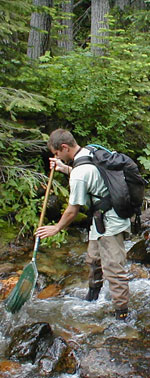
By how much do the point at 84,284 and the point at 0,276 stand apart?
1378mm

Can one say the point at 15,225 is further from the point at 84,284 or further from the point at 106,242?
the point at 106,242

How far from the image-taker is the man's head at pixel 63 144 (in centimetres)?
398

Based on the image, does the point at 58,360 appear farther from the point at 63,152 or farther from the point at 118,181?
the point at 63,152

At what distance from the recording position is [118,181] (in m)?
3.96

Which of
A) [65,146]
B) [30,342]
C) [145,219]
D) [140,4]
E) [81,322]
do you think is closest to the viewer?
[30,342]

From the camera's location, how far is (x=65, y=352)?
384 cm

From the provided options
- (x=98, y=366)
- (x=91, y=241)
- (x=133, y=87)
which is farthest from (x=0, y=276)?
(x=133, y=87)

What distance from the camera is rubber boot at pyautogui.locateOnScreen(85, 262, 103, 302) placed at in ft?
Answer: 15.9

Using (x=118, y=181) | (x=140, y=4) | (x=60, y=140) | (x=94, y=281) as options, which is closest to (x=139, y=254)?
(x=94, y=281)

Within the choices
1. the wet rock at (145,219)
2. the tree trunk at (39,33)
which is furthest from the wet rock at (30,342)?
the tree trunk at (39,33)

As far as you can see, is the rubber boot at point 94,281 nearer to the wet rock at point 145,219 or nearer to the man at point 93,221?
the man at point 93,221

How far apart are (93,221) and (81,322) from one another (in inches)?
57.9

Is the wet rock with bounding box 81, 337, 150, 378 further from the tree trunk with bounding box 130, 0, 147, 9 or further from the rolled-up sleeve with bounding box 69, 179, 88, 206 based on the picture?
the tree trunk with bounding box 130, 0, 147, 9

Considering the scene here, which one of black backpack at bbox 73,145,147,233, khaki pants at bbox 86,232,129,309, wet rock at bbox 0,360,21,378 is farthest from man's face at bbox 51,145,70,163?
wet rock at bbox 0,360,21,378
